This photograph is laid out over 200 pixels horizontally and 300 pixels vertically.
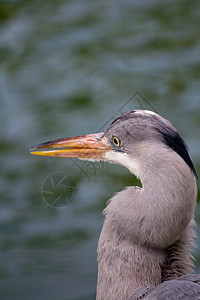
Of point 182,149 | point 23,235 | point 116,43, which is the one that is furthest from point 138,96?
point 182,149

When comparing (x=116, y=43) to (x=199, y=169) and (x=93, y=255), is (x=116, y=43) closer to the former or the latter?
(x=199, y=169)

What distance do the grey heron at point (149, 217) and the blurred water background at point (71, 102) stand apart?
102 cm

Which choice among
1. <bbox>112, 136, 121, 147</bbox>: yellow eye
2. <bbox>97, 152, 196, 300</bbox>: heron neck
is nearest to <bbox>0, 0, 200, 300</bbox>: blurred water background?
<bbox>97, 152, 196, 300</bbox>: heron neck

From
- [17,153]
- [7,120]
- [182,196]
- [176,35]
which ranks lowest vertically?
[182,196]

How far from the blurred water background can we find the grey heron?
3.34 ft

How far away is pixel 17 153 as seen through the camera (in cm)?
446

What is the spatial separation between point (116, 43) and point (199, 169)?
77.3 inches

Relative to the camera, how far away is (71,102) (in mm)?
4934

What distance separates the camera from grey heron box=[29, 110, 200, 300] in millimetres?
2221

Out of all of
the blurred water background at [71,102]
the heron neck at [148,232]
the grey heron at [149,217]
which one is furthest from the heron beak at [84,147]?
the blurred water background at [71,102]

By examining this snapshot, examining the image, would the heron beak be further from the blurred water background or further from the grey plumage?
the blurred water background

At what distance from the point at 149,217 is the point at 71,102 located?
9.11 feet

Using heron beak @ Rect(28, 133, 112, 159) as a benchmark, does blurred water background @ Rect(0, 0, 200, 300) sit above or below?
above

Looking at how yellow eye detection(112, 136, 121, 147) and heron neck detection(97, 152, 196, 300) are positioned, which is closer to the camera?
heron neck detection(97, 152, 196, 300)
